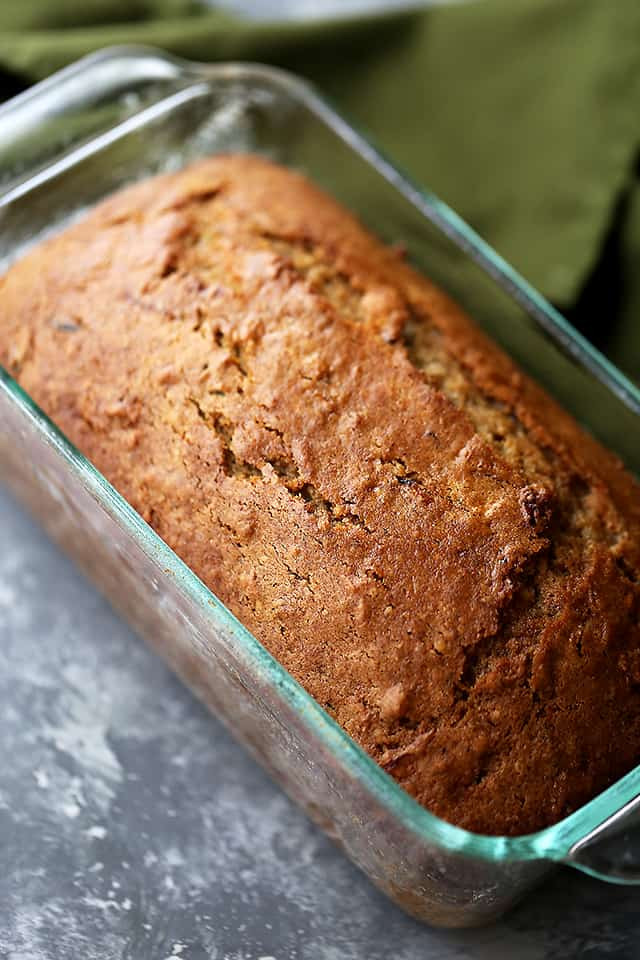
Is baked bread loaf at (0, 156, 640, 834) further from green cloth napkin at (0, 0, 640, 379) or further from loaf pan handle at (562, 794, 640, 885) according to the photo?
green cloth napkin at (0, 0, 640, 379)

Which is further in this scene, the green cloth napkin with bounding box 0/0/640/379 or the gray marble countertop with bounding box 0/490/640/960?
the green cloth napkin with bounding box 0/0/640/379

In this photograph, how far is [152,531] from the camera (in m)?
1.50

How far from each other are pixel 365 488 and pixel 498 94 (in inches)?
44.0

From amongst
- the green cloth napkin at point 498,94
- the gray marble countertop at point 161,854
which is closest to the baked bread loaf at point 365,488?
the gray marble countertop at point 161,854

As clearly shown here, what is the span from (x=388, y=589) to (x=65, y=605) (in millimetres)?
731

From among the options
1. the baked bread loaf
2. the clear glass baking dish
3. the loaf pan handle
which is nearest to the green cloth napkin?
the clear glass baking dish

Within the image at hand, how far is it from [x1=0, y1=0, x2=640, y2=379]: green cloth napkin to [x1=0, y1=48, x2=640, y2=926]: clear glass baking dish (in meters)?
0.26

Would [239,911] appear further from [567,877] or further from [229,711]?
[567,877]

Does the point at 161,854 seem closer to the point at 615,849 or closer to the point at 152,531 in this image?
the point at 152,531

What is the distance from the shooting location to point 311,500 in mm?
1559

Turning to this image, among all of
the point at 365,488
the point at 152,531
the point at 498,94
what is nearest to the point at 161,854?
the point at 152,531

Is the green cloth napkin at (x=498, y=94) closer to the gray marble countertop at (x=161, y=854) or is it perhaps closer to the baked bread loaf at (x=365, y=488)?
the baked bread loaf at (x=365, y=488)

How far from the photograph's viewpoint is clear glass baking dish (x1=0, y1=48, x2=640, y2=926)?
4.52 ft

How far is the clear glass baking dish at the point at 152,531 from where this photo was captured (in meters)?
1.38
